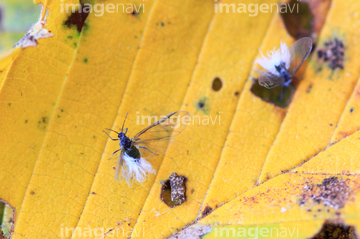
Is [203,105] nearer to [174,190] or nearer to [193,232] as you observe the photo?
[174,190]

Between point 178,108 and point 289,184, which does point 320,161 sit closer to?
point 289,184

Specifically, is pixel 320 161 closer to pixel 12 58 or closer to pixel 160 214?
pixel 160 214

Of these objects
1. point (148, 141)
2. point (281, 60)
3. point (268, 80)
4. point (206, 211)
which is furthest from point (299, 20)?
point (206, 211)

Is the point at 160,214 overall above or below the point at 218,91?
below

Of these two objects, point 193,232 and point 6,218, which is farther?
point 6,218

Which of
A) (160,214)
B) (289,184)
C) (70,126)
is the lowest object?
(160,214)

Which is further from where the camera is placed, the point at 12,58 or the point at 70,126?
the point at 70,126

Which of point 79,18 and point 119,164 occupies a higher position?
point 79,18

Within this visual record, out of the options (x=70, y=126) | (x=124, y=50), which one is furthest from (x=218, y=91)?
(x=70, y=126)
